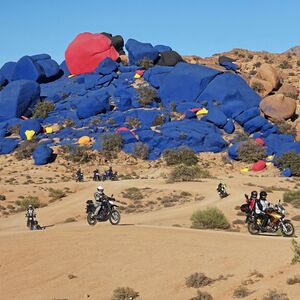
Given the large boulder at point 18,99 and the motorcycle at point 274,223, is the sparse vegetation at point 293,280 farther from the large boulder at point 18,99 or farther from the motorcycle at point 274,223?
the large boulder at point 18,99

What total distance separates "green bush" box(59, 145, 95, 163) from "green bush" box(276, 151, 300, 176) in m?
19.0

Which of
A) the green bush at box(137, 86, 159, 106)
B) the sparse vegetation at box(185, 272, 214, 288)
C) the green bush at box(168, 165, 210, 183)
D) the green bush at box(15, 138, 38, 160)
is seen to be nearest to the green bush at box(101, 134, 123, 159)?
the green bush at box(15, 138, 38, 160)

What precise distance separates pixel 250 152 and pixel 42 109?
28.0 meters

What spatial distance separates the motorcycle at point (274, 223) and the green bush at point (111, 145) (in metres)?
40.3

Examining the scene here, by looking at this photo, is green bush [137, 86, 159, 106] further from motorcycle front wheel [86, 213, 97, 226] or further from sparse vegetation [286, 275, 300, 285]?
sparse vegetation [286, 275, 300, 285]

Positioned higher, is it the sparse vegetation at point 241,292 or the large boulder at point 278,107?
the large boulder at point 278,107

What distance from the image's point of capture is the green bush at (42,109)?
71.0 m

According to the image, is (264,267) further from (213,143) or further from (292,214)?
(213,143)

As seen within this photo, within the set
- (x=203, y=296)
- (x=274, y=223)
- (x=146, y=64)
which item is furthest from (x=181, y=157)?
(x=203, y=296)

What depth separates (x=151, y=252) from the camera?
15469mm

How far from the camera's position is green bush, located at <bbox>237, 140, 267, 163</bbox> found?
56312mm

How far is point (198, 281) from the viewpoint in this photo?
1193cm

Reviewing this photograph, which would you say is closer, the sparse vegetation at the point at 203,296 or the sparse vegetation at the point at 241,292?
the sparse vegetation at the point at 241,292

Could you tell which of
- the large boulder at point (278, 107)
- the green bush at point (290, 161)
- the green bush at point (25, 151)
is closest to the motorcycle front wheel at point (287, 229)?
the green bush at point (290, 161)
